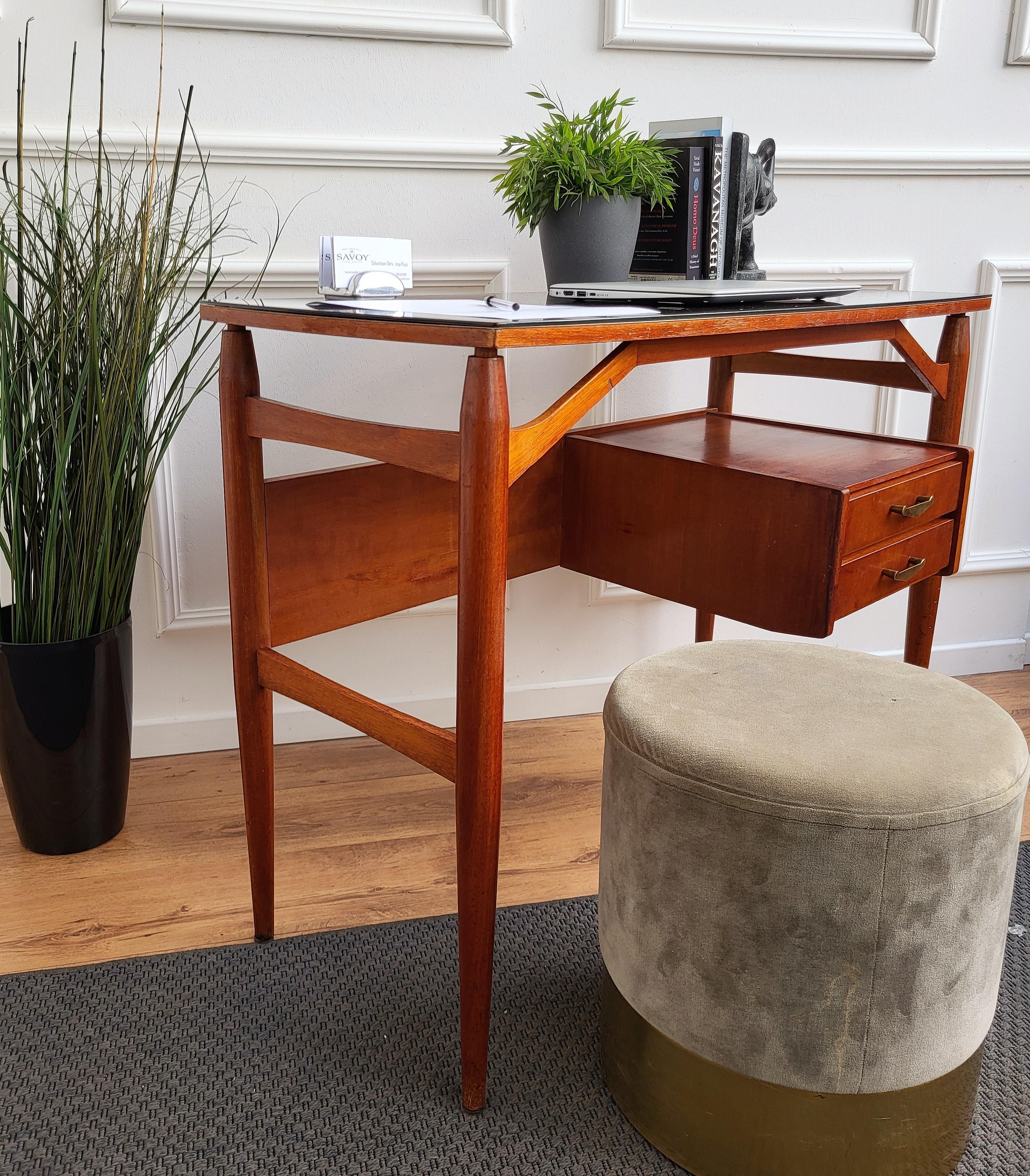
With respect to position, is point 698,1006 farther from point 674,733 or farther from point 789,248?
point 789,248

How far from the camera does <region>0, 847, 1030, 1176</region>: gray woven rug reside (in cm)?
97

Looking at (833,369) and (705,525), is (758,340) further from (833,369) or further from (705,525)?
(833,369)

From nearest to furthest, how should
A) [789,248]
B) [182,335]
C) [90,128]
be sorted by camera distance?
[90,128] < [182,335] < [789,248]

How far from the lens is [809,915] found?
0.85m

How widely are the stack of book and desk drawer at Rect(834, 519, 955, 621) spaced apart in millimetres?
474

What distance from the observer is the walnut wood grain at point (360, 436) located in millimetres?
942

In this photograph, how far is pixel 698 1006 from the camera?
907 millimetres

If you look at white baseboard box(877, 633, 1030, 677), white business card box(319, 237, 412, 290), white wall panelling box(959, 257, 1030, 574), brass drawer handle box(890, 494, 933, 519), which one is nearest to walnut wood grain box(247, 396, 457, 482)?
white business card box(319, 237, 412, 290)

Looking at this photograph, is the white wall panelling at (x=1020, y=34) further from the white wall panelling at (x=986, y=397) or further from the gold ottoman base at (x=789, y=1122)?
the gold ottoman base at (x=789, y=1122)

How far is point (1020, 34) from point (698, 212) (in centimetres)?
85

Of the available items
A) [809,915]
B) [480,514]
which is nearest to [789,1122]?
[809,915]

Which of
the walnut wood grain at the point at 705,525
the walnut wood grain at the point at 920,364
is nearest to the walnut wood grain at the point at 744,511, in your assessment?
the walnut wood grain at the point at 705,525

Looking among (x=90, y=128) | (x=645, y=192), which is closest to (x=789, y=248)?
(x=645, y=192)

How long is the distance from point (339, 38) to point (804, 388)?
37.8 inches
